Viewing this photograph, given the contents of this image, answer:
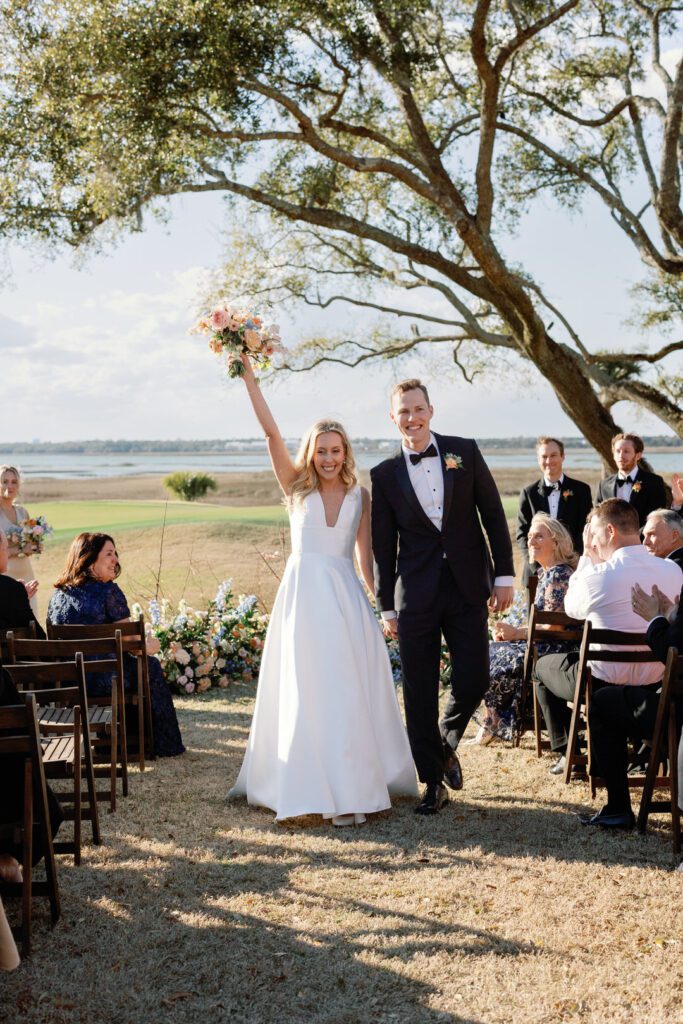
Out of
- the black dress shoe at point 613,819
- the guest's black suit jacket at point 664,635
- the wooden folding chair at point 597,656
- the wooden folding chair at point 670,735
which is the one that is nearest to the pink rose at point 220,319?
the wooden folding chair at point 597,656

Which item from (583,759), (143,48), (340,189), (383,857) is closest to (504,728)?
(583,759)

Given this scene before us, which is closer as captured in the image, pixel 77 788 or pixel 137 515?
pixel 77 788

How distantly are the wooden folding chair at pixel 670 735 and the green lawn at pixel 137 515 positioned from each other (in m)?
10.6

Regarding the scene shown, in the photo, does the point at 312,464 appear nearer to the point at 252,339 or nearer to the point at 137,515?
the point at 252,339

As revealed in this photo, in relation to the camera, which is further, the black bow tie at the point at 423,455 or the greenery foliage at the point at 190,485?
the greenery foliage at the point at 190,485

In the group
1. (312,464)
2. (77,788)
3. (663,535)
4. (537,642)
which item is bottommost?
(77,788)

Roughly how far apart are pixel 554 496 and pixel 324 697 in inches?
149

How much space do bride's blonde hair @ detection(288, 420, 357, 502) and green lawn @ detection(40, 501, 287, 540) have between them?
9.15 meters

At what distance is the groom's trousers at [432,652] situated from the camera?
573cm

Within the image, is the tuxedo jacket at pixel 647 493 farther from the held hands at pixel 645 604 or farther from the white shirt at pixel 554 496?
the held hands at pixel 645 604

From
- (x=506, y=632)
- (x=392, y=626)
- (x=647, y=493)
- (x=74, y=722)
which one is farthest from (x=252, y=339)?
(x=647, y=493)

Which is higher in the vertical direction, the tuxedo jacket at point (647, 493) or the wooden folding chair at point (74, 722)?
the tuxedo jacket at point (647, 493)

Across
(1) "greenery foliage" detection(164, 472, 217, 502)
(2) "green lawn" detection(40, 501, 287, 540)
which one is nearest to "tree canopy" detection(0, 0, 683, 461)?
(2) "green lawn" detection(40, 501, 287, 540)

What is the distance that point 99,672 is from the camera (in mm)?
5832
